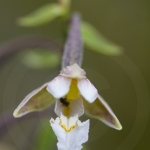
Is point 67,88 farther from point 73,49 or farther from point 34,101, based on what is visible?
point 73,49

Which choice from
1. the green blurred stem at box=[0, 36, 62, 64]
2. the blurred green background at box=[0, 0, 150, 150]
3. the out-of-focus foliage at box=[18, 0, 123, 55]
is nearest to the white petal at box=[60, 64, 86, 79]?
the green blurred stem at box=[0, 36, 62, 64]

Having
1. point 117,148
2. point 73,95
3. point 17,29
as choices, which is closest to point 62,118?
point 73,95

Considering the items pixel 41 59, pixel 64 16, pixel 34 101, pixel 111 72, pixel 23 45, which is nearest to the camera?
pixel 34 101

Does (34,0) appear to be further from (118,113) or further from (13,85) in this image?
Answer: (118,113)

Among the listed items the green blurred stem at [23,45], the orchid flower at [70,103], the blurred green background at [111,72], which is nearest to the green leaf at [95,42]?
the green blurred stem at [23,45]

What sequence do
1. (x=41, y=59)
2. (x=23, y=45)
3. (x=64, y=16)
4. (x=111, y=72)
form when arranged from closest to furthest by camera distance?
(x=23, y=45) → (x=64, y=16) → (x=41, y=59) → (x=111, y=72)

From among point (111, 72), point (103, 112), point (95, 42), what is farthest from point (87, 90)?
point (111, 72)

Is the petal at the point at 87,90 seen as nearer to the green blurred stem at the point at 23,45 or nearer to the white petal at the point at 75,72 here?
the white petal at the point at 75,72
